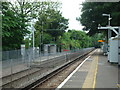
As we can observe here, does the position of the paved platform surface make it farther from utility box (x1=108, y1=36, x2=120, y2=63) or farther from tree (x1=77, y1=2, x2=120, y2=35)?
tree (x1=77, y1=2, x2=120, y2=35)

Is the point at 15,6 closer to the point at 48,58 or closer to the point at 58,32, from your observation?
the point at 48,58

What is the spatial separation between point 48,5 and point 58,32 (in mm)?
16891

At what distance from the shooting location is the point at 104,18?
34.9 metres

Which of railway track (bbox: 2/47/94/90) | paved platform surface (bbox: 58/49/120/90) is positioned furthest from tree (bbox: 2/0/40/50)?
paved platform surface (bbox: 58/49/120/90)

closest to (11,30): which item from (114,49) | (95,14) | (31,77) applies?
(31,77)

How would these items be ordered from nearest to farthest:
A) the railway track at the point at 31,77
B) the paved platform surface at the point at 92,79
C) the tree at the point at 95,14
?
the paved platform surface at the point at 92,79
the railway track at the point at 31,77
the tree at the point at 95,14

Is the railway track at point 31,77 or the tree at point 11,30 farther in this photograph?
the tree at point 11,30

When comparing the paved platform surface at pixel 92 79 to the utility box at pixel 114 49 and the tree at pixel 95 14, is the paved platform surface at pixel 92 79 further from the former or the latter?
the tree at pixel 95 14

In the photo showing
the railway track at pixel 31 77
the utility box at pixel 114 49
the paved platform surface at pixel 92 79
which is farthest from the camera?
the utility box at pixel 114 49

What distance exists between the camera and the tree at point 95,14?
3095 cm

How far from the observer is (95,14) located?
35531mm

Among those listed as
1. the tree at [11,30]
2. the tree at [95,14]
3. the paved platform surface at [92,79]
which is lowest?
the paved platform surface at [92,79]

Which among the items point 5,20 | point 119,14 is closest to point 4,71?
point 5,20

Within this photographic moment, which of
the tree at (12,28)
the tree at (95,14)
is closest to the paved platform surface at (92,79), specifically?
the tree at (12,28)
